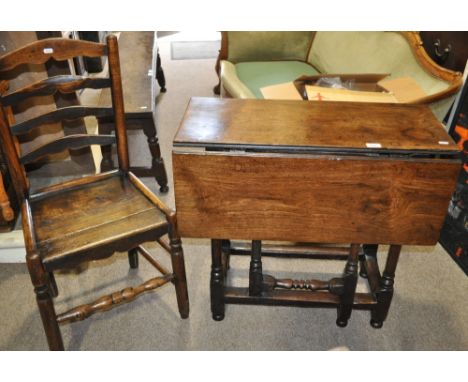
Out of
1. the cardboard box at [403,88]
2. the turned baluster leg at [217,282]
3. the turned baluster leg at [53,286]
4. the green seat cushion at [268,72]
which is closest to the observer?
the turned baluster leg at [217,282]

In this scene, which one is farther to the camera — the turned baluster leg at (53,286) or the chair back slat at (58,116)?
the turned baluster leg at (53,286)

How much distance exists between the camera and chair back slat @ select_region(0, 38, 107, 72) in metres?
1.34

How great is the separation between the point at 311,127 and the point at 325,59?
1.57m

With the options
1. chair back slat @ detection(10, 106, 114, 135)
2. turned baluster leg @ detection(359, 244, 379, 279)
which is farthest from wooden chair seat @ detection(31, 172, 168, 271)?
turned baluster leg @ detection(359, 244, 379, 279)

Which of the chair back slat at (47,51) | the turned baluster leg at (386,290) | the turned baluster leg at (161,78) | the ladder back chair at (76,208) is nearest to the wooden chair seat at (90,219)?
the ladder back chair at (76,208)

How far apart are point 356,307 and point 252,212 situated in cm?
63

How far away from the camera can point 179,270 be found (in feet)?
5.17

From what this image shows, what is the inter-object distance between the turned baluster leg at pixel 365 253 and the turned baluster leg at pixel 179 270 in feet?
2.57

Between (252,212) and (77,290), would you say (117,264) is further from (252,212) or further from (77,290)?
(252,212)

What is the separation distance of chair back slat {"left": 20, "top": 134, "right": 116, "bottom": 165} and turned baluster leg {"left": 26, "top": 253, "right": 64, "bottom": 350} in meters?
0.39

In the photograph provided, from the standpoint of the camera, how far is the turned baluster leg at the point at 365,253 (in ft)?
6.07

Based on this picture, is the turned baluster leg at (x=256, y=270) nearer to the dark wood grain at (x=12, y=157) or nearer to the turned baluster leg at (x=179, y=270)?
the turned baluster leg at (x=179, y=270)

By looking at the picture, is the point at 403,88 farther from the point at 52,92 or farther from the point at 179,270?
the point at 52,92

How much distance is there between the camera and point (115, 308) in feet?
5.90
